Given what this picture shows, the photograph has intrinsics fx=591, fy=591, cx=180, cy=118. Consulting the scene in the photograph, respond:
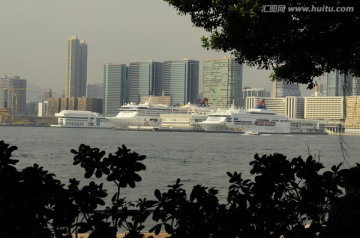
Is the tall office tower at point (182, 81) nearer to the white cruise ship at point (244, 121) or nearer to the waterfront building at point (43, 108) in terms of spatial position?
the waterfront building at point (43, 108)

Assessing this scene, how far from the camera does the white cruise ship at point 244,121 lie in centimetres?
10381

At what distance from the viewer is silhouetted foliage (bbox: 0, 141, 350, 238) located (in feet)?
6.59

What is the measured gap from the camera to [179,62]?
17675cm

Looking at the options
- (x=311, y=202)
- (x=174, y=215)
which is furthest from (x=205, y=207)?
(x=311, y=202)

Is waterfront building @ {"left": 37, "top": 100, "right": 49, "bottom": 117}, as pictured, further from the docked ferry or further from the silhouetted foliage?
the silhouetted foliage

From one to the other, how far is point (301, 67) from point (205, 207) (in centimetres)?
461

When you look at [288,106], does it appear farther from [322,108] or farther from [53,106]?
[53,106]

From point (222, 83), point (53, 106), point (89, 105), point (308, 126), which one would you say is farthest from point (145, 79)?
point (308, 126)

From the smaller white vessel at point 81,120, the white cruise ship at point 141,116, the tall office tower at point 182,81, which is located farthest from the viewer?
the tall office tower at point 182,81

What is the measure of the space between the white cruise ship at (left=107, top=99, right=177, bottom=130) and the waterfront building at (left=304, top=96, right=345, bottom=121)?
A: 47749 mm

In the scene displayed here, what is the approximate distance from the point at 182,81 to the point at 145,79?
14.7 metres

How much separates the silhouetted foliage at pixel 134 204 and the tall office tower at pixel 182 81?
16325cm

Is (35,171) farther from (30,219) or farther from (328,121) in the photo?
(328,121)

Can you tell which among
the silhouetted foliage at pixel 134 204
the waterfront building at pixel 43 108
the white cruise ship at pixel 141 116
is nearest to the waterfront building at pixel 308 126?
the white cruise ship at pixel 141 116
